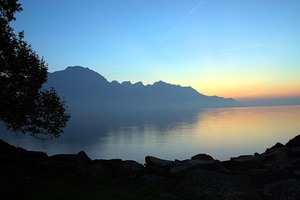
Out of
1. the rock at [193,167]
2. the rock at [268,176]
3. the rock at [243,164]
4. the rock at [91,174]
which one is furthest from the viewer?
the rock at [243,164]

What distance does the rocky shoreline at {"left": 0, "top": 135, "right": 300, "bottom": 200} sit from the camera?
61.4 ft

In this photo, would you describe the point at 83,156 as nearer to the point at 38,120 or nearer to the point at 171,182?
the point at 38,120

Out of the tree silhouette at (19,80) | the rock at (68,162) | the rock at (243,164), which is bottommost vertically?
the rock at (243,164)

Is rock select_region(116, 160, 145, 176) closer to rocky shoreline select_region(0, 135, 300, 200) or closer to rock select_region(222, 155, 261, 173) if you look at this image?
rocky shoreline select_region(0, 135, 300, 200)

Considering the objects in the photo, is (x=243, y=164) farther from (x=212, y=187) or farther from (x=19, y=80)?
(x=19, y=80)

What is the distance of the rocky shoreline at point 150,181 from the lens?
61.4 feet

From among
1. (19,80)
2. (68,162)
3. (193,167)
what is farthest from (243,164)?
(19,80)

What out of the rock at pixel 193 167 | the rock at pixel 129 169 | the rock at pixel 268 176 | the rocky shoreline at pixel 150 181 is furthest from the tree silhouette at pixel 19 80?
the rock at pixel 268 176

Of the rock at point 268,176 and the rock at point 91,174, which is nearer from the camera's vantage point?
the rock at point 268,176

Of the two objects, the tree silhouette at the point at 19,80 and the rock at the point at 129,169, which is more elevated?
the tree silhouette at the point at 19,80

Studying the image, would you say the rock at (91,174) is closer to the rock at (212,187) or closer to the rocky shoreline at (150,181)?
the rocky shoreline at (150,181)

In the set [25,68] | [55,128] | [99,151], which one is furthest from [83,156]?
[99,151]

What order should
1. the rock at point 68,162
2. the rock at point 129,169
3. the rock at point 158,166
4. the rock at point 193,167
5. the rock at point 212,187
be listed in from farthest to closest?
1. the rock at point 68,162
2. the rock at point 129,169
3. the rock at point 158,166
4. the rock at point 193,167
5. the rock at point 212,187

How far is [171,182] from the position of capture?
23.3 m
